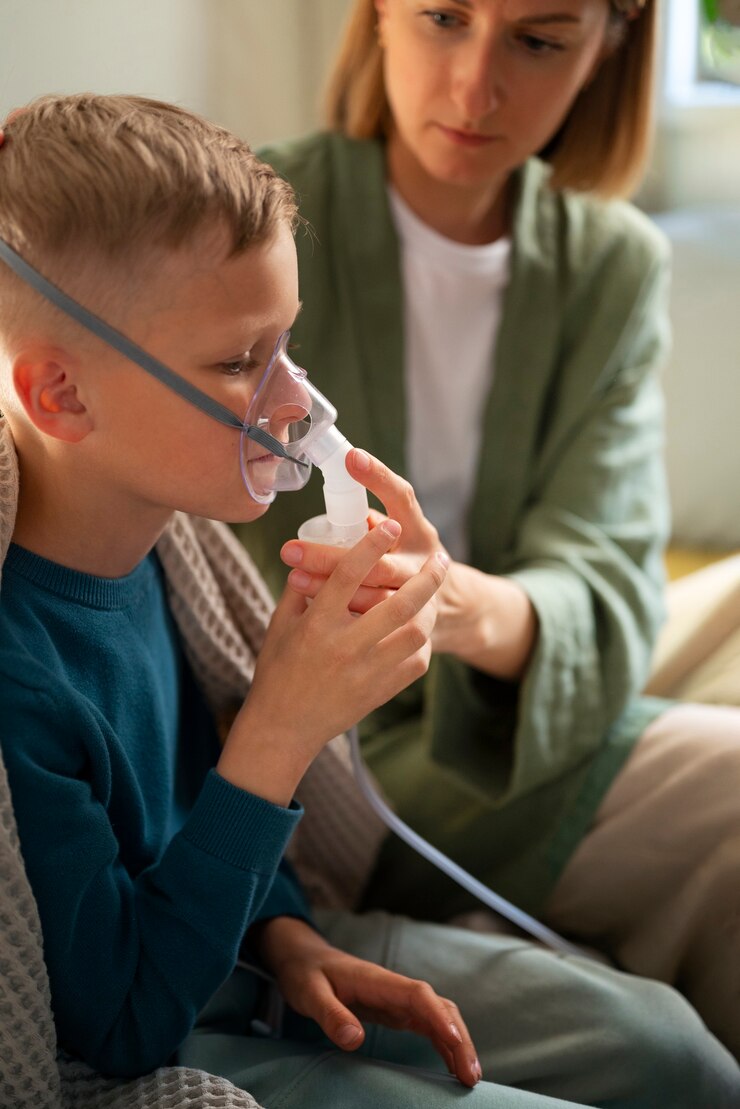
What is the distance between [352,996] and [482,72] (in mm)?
840

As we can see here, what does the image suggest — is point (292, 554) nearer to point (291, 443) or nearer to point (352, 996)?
point (291, 443)

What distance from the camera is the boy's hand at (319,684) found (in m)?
0.82

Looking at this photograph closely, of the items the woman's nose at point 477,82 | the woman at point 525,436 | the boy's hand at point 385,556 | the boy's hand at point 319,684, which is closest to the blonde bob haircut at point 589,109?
the woman at point 525,436

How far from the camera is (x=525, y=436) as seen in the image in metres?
1.33

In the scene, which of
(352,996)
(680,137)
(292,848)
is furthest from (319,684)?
(680,137)

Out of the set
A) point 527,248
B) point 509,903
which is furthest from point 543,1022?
point 527,248

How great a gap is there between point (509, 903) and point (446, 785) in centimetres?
14

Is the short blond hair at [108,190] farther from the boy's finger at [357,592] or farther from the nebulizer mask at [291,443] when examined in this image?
the boy's finger at [357,592]

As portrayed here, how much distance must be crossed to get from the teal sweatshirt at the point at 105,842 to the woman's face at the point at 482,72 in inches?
23.6

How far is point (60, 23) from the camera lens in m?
0.93

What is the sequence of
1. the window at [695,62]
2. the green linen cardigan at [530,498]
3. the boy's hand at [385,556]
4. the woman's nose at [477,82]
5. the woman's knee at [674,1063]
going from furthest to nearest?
the window at [695,62]
the green linen cardigan at [530,498]
the woman's nose at [477,82]
the woman's knee at [674,1063]
the boy's hand at [385,556]

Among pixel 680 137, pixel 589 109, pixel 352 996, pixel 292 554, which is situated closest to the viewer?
pixel 292 554

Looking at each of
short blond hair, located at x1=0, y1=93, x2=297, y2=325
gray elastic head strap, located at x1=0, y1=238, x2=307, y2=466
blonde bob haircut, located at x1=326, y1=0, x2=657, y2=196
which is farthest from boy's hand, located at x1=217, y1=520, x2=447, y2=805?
blonde bob haircut, located at x1=326, y1=0, x2=657, y2=196

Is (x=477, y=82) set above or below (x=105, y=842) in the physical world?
above
